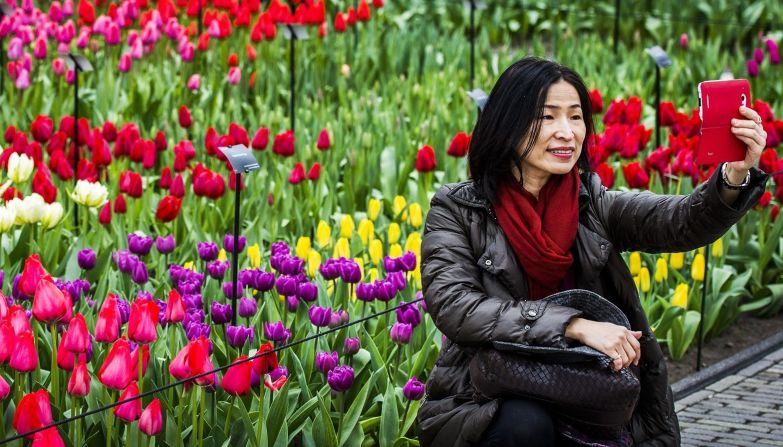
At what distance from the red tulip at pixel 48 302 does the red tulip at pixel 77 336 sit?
0.33 feet

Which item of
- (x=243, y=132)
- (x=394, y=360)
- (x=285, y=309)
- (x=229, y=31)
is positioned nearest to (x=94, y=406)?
(x=285, y=309)

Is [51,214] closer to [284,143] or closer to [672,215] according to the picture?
[284,143]

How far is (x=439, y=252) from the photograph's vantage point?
280 cm

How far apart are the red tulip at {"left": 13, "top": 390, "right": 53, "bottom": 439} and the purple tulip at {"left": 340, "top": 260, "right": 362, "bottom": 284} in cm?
125

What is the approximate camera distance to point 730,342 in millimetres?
5023

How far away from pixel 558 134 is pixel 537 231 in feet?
0.69

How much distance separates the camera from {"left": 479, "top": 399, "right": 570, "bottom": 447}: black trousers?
8.44 ft

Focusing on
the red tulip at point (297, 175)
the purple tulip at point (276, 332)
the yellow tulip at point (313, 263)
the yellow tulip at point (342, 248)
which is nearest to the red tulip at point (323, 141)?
the red tulip at point (297, 175)

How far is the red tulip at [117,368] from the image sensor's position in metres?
2.68

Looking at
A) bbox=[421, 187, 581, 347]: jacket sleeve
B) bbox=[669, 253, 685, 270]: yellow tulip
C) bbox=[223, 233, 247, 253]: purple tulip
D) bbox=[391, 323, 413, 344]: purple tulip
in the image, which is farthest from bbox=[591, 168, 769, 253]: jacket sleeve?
bbox=[669, 253, 685, 270]: yellow tulip

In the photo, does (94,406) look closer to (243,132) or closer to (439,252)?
(439,252)

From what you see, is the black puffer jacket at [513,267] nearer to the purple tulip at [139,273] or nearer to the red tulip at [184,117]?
the purple tulip at [139,273]

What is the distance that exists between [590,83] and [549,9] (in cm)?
372

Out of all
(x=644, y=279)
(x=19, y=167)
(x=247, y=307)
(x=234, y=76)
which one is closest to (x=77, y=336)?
(x=247, y=307)
